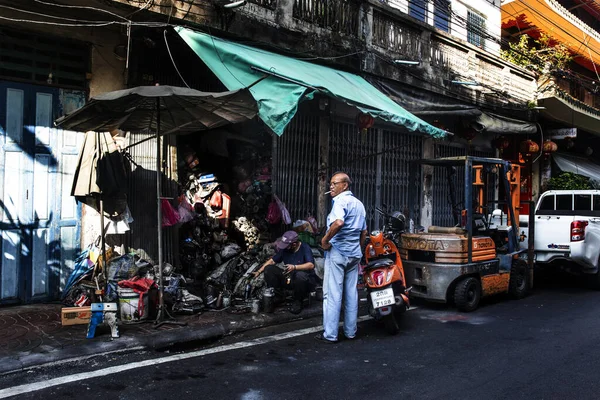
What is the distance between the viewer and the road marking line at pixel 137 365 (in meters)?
3.91

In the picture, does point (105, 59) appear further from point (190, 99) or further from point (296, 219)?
point (296, 219)

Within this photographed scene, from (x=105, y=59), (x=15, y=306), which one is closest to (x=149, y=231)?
(x=15, y=306)

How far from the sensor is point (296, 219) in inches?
364

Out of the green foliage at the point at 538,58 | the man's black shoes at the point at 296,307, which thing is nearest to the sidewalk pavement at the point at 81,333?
the man's black shoes at the point at 296,307

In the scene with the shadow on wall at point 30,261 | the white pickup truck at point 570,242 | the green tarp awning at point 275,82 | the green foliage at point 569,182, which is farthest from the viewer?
the green foliage at point 569,182

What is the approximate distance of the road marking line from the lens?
3912 mm

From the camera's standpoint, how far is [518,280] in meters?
8.09

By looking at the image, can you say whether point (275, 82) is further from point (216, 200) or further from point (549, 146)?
point (549, 146)

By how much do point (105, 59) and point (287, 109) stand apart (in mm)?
2987

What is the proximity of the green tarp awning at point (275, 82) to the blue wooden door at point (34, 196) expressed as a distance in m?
2.21

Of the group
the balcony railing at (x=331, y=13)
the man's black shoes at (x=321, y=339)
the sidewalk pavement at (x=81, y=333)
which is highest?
the balcony railing at (x=331, y=13)

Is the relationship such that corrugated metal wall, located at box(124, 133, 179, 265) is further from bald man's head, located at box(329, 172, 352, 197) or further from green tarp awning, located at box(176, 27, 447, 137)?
bald man's head, located at box(329, 172, 352, 197)

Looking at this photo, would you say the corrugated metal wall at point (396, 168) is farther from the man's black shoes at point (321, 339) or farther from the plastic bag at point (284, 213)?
the man's black shoes at point (321, 339)

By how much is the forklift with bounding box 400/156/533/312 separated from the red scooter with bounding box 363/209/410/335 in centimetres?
110
